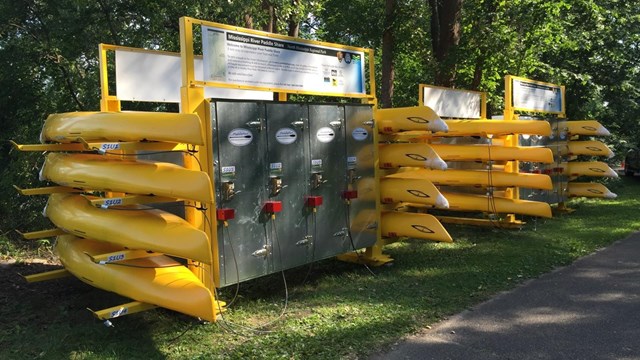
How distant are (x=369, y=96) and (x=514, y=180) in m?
3.85

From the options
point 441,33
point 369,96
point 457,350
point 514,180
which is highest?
point 441,33

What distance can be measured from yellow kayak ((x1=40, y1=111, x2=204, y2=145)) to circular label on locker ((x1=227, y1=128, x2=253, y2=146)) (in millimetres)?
704

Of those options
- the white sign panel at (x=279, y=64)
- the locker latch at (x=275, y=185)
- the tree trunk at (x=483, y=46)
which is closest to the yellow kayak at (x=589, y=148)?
the tree trunk at (x=483, y=46)

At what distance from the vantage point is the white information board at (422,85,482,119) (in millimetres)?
9648

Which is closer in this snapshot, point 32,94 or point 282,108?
point 282,108

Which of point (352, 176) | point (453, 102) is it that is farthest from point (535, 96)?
point (352, 176)

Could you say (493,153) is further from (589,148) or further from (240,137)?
(240,137)

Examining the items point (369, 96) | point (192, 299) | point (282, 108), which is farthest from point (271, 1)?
point (192, 299)

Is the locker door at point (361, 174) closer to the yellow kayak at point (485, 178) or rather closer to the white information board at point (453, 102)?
the yellow kayak at point (485, 178)

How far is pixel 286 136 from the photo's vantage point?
596 cm

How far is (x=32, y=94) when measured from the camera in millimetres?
9852

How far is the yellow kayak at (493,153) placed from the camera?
31.3 feet

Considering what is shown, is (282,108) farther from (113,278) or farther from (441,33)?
(441,33)

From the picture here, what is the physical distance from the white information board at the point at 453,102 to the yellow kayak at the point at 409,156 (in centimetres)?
223
